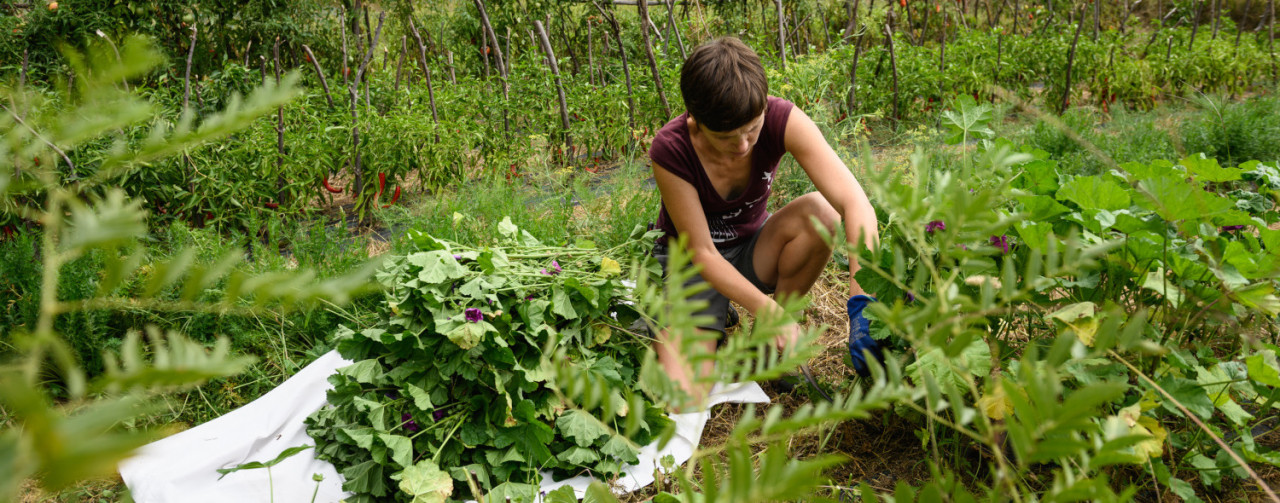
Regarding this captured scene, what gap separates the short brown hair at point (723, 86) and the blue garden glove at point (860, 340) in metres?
0.51

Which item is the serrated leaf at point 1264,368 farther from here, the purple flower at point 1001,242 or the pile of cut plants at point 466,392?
the pile of cut plants at point 466,392

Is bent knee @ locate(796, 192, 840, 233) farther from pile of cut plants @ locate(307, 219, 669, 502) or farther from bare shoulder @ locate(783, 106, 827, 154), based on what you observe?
pile of cut plants @ locate(307, 219, 669, 502)

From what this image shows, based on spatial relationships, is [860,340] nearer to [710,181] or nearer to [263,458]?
[710,181]

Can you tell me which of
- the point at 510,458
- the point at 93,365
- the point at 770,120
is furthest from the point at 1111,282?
the point at 93,365

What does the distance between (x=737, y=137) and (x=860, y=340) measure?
1.90 feet

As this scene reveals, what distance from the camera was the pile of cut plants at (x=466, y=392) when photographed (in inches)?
66.6

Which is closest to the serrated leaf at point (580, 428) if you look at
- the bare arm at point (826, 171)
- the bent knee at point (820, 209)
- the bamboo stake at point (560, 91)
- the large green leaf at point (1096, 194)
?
the bare arm at point (826, 171)

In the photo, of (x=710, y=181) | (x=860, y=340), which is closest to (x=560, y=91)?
(x=710, y=181)

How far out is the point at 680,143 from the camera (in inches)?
81.4

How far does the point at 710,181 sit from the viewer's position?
2.12m

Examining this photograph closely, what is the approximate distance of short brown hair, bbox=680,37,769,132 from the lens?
5.75 feet

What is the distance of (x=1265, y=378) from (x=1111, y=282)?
28cm

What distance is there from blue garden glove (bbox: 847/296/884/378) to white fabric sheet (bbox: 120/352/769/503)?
0.33m

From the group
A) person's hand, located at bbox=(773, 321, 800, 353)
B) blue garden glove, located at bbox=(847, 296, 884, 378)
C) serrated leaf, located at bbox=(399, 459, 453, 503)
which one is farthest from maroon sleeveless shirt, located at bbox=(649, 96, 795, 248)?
serrated leaf, located at bbox=(399, 459, 453, 503)
